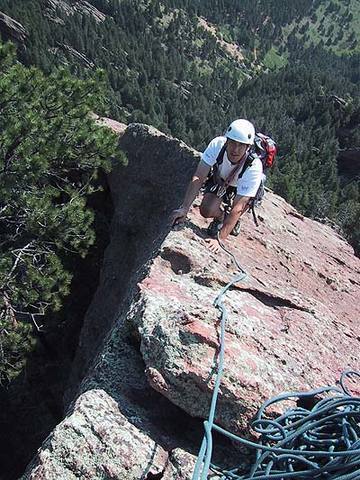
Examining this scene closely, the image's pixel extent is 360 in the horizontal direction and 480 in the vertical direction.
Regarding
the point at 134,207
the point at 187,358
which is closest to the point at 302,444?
the point at 187,358

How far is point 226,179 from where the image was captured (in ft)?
17.2

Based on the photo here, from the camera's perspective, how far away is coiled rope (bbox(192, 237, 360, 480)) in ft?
8.23

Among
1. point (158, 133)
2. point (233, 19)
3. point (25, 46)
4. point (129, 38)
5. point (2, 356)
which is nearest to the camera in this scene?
point (2, 356)

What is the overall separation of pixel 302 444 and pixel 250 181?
2.76 m

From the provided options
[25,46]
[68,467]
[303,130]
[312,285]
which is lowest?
[25,46]

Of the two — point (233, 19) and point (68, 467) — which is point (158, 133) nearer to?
point (68, 467)

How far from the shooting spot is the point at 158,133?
8352 mm

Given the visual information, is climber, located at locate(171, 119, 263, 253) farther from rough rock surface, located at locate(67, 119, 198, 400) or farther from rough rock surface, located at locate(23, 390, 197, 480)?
rough rock surface, located at locate(23, 390, 197, 480)

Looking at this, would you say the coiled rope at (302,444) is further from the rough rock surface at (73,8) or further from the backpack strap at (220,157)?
the rough rock surface at (73,8)

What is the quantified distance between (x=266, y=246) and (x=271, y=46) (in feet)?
650

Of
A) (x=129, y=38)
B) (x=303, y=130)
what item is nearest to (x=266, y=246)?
(x=303, y=130)

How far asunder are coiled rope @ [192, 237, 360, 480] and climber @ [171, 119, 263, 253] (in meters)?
2.25

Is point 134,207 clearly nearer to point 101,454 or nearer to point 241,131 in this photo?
point 241,131

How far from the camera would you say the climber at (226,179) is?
4703 mm
